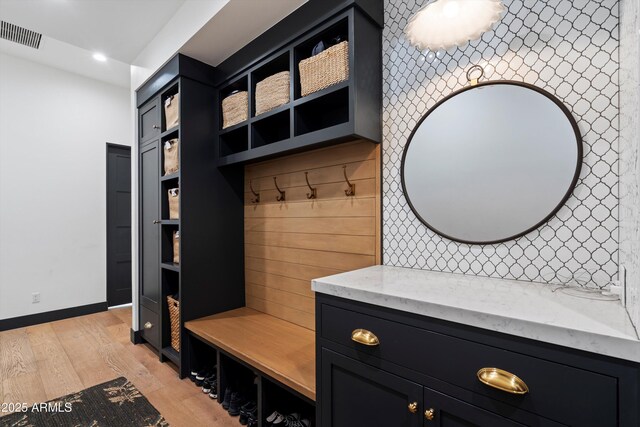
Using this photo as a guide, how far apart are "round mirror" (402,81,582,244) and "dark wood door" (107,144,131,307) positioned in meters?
4.10

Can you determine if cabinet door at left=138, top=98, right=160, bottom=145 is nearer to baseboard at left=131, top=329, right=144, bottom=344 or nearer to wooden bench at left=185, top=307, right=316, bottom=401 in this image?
wooden bench at left=185, top=307, right=316, bottom=401

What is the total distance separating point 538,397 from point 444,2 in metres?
1.43

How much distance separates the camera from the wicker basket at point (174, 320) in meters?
2.34

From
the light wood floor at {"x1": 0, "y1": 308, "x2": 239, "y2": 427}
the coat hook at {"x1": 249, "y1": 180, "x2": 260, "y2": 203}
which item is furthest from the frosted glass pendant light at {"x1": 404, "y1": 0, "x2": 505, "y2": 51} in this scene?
the light wood floor at {"x1": 0, "y1": 308, "x2": 239, "y2": 427}

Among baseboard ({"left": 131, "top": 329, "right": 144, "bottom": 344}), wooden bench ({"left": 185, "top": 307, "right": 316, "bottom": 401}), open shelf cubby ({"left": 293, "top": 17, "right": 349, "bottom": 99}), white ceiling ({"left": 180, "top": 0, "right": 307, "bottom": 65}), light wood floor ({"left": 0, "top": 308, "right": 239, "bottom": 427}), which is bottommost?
light wood floor ({"left": 0, "top": 308, "right": 239, "bottom": 427})

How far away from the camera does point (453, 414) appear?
0.86 meters

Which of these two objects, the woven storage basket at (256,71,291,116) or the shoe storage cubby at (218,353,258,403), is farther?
the shoe storage cubby at (218,353,258,403)

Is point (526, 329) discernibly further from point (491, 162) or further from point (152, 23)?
point (152, 23)

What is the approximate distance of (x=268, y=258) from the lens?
7.60 feet

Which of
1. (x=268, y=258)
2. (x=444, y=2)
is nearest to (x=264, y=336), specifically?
(x=268, y=258)

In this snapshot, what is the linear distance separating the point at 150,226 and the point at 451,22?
106 inches

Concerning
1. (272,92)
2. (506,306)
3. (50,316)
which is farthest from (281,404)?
(50,316)

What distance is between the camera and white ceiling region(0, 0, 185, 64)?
6.90 feet

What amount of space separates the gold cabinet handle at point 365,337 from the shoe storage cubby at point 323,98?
2.98 ft
